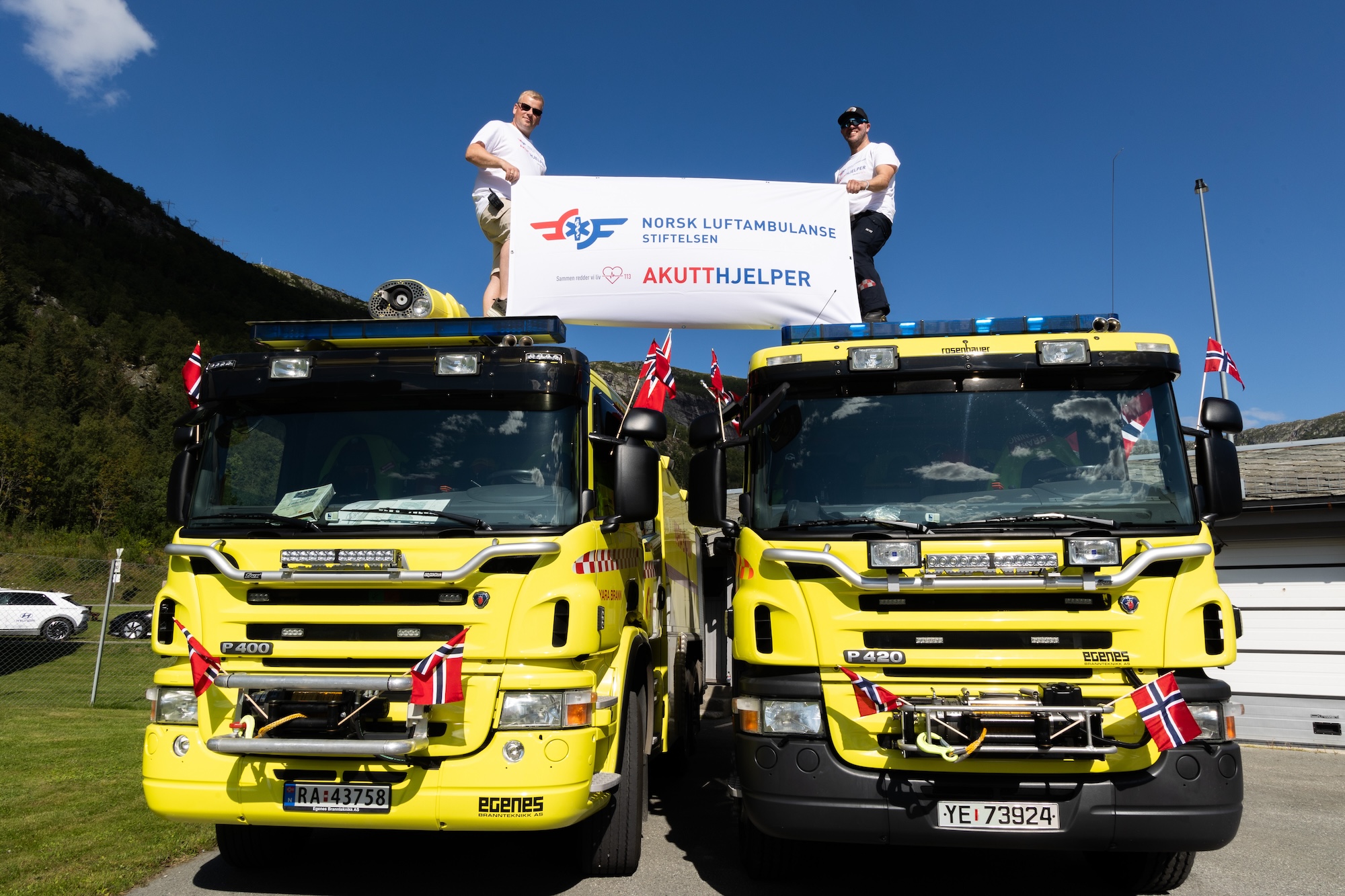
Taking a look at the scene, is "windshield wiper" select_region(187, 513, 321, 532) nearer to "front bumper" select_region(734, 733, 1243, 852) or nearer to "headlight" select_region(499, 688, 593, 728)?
"headlight" select_region(499, 688, 593, 728)

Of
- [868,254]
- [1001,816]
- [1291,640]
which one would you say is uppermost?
[868,254]

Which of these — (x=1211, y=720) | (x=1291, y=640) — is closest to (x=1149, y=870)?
(x=1211, y=720)

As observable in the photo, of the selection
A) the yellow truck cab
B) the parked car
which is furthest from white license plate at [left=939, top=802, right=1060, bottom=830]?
the parked car

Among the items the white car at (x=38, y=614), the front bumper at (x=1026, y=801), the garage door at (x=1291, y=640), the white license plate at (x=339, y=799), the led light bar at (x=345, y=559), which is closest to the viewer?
the front bumper at (x=1026, y=801)

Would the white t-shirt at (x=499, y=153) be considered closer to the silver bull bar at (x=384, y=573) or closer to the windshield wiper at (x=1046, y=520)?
the silver bull bar at (x=384, y=573)

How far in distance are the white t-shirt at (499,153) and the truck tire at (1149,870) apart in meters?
6.11

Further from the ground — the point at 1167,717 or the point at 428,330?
the point at 428,330

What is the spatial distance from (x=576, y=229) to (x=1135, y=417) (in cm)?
418

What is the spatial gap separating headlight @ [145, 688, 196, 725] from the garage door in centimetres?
1146

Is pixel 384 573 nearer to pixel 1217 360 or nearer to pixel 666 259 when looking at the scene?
pixel 666 259

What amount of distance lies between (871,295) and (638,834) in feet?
14.7

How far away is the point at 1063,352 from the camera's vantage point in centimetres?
464

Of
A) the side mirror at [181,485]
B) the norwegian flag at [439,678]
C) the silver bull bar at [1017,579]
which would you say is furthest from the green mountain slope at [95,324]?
the silver bull bar at [1017,579]

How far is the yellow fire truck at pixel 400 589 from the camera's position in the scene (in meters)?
4.10
